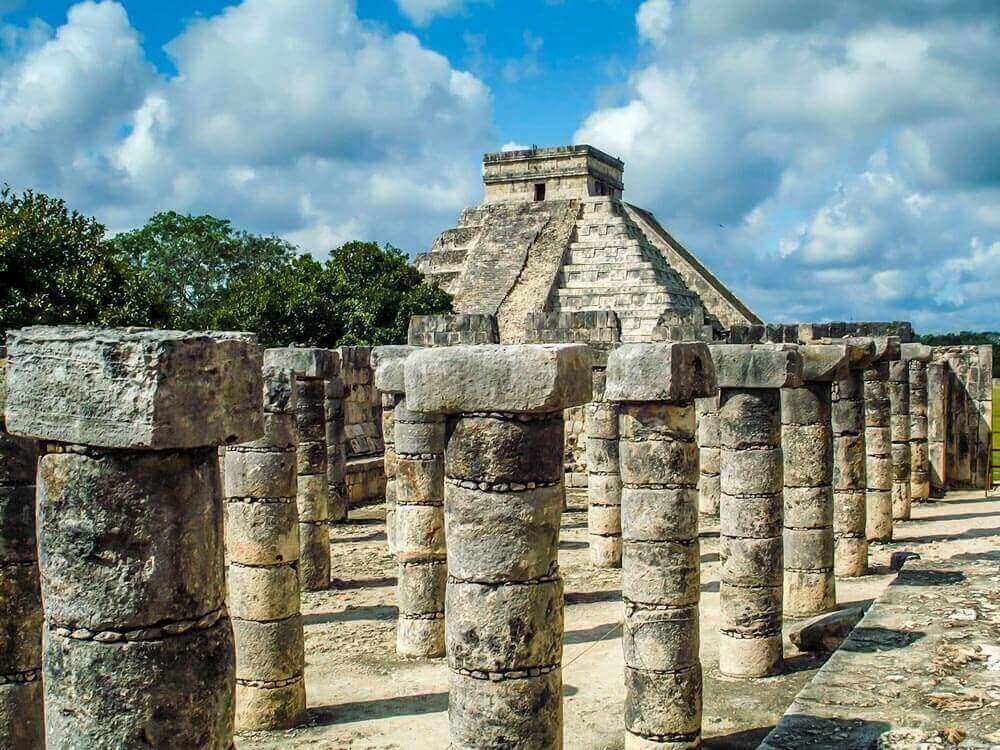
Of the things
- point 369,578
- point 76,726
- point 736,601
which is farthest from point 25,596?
point 369,578

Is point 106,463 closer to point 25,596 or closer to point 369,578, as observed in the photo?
point 25,596

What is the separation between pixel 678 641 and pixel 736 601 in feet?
6.24

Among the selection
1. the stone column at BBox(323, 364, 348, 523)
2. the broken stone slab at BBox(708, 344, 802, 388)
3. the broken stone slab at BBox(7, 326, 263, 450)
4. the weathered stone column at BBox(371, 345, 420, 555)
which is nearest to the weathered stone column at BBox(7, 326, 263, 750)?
the broken stone slab at BBox(7, 326, 263, 450)

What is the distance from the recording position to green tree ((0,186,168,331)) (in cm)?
1977

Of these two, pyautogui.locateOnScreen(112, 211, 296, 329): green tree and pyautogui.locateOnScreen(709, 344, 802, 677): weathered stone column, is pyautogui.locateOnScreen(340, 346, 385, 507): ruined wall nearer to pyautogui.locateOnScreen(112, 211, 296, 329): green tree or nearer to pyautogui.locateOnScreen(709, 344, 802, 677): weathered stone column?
pyautogui.locateOnScreen(709, 344, 802, 677): weathered stone column

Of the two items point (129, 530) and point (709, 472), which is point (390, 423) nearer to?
point (709, 472)

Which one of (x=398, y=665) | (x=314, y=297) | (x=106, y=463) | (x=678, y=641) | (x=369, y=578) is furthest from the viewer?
(x=314, y=297)

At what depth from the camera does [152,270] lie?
41375mm

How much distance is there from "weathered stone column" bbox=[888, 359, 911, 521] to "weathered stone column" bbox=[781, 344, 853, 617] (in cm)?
742

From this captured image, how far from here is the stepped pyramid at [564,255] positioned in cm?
3547

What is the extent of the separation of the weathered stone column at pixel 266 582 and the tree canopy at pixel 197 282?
39.6 ft

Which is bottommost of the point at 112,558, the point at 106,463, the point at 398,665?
the point at 398,665

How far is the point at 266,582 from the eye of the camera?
29.7 ft

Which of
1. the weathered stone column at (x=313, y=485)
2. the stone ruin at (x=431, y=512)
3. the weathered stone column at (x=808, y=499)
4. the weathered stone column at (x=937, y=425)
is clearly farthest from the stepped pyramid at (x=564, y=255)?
the weathered stone column at (x=808, y=499)
